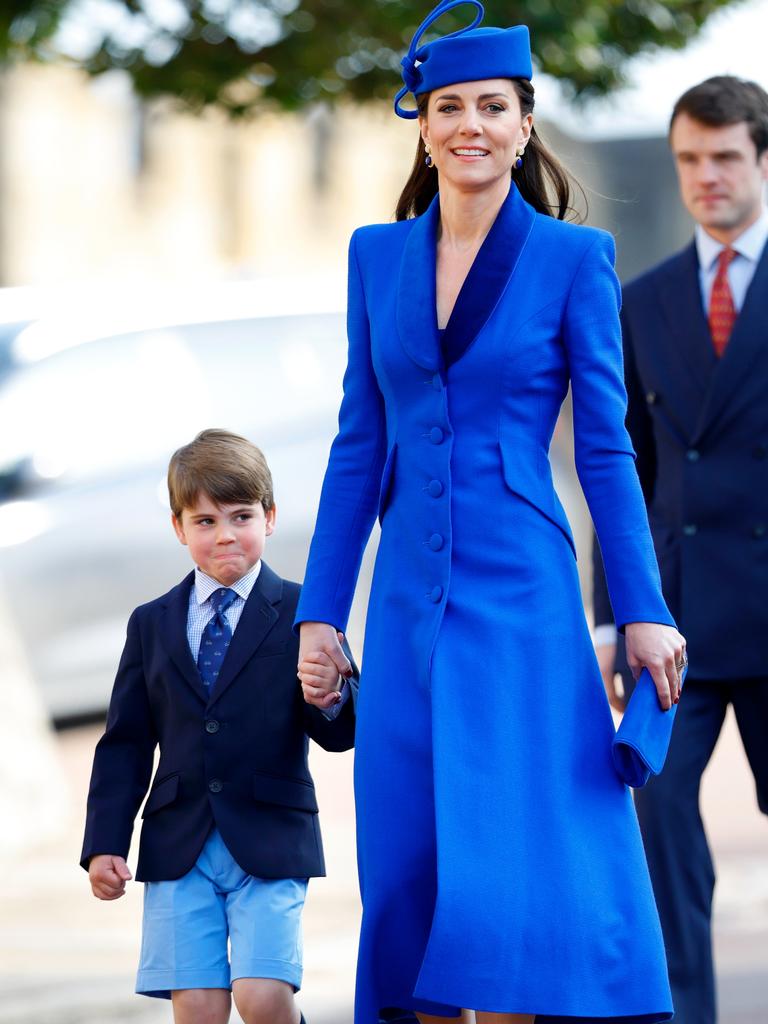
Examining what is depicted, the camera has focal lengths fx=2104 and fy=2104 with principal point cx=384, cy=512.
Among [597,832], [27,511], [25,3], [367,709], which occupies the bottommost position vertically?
[597,832]

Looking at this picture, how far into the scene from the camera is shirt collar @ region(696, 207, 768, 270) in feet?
14.7

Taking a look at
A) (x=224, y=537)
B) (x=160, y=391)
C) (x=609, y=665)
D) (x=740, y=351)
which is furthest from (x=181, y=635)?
(x=160, y=391)

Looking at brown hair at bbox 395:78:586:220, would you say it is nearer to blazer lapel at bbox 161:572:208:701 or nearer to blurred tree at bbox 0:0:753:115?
blazer lapel at bbox 161:572:208:701

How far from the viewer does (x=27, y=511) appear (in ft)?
29.5

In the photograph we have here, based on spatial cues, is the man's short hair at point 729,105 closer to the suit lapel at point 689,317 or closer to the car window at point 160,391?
the suit lapel at point 689,317

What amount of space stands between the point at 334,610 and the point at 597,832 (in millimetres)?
567

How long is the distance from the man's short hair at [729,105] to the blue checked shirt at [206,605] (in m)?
1.50

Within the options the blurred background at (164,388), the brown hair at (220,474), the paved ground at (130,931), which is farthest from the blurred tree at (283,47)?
the brown hair at (220,474)

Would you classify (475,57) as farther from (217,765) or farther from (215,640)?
(217,765)

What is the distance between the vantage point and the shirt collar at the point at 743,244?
4478 millimetres

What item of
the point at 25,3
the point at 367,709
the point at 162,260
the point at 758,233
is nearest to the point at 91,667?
the point at 25,3

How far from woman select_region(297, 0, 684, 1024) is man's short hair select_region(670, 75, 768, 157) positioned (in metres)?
1.01

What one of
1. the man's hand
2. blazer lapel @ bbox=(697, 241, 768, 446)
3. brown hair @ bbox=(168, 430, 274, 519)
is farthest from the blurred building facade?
brown hair @ bbox=(168, 430, 274, 519)

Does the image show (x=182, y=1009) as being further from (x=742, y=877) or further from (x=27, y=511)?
(x=27, y=511)
